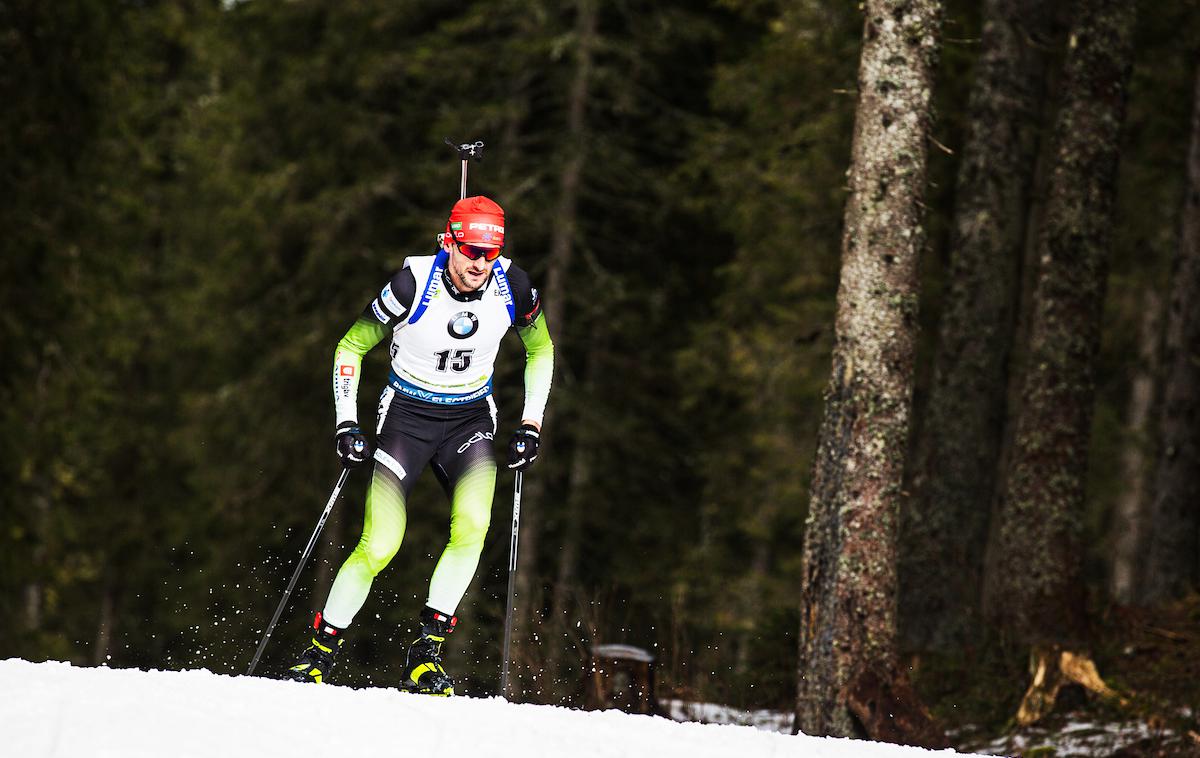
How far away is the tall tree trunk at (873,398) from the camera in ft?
30.2

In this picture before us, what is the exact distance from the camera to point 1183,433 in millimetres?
15336

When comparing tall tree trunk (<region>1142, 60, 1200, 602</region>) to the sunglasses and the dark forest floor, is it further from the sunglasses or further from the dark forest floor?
the sunglasses

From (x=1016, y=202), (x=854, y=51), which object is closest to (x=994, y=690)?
(x=1016, y=202)

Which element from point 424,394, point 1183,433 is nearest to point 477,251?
point 424,394

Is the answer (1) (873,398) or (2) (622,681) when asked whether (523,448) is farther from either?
(2) (622,681)

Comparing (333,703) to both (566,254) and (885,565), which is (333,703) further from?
(566,254)

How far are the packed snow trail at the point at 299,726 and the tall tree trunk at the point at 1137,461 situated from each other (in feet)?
45.1

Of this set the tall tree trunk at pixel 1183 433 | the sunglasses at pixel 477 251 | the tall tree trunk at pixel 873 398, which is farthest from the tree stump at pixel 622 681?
the tall tree trunk at pixel 1183 433

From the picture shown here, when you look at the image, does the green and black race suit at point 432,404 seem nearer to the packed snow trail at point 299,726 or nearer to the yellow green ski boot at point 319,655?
the yellow green ski boot at point 319,655

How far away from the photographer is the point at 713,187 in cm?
2200

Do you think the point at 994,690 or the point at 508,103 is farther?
the point at 508,103

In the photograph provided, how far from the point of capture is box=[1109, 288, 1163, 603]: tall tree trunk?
840 inches

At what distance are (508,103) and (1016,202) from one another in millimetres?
8941

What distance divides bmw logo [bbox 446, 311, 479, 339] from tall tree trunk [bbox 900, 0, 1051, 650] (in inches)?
255
